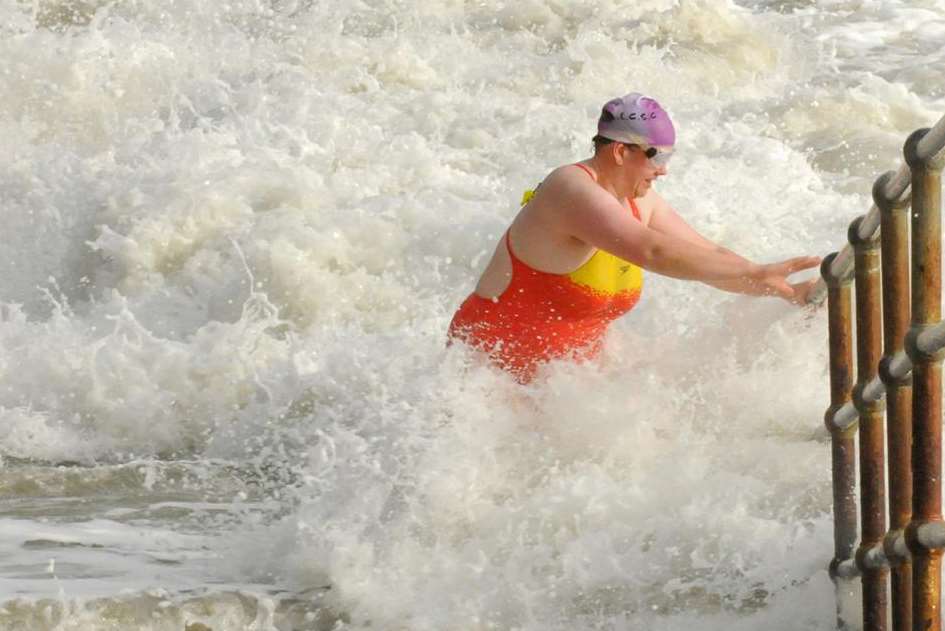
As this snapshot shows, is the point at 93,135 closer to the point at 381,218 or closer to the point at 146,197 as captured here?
the point at 146,197

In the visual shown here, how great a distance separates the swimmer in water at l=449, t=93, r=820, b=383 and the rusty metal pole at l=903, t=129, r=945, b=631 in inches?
65.7

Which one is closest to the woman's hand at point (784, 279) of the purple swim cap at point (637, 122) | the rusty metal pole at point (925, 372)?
the purple swim cap at point (637, 122)

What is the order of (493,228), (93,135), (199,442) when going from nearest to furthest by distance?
1. (199,442)
2. (493,228)
3. (93,135)

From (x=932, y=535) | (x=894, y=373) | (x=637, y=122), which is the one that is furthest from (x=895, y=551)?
(x=637, y=122)

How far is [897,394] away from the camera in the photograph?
10.1ft

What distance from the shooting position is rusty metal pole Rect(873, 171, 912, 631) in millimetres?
3092

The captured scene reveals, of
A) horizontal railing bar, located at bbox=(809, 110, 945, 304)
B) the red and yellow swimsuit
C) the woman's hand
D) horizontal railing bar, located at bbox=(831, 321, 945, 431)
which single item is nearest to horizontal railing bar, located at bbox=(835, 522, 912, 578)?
horizontal railing bar, located at bbox=(831, 321, 945, 431)

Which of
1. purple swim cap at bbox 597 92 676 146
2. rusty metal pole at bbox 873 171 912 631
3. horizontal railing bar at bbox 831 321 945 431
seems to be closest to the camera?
horizontal railing bar at bbox 831 321 945 431

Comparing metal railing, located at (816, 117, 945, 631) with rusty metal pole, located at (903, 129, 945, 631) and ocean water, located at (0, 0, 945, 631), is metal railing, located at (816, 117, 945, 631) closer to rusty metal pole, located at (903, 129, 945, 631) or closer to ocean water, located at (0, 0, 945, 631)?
rusty metal pole, located at (903, 129, 945, 631)

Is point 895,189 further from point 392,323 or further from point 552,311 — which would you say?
point 392,323

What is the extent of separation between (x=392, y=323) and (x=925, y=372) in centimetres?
532

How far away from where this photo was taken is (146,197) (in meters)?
9.28

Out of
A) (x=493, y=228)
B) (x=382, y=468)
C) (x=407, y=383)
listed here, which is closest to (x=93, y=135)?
(x=493, y=228)

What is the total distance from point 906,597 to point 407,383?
295 cm
